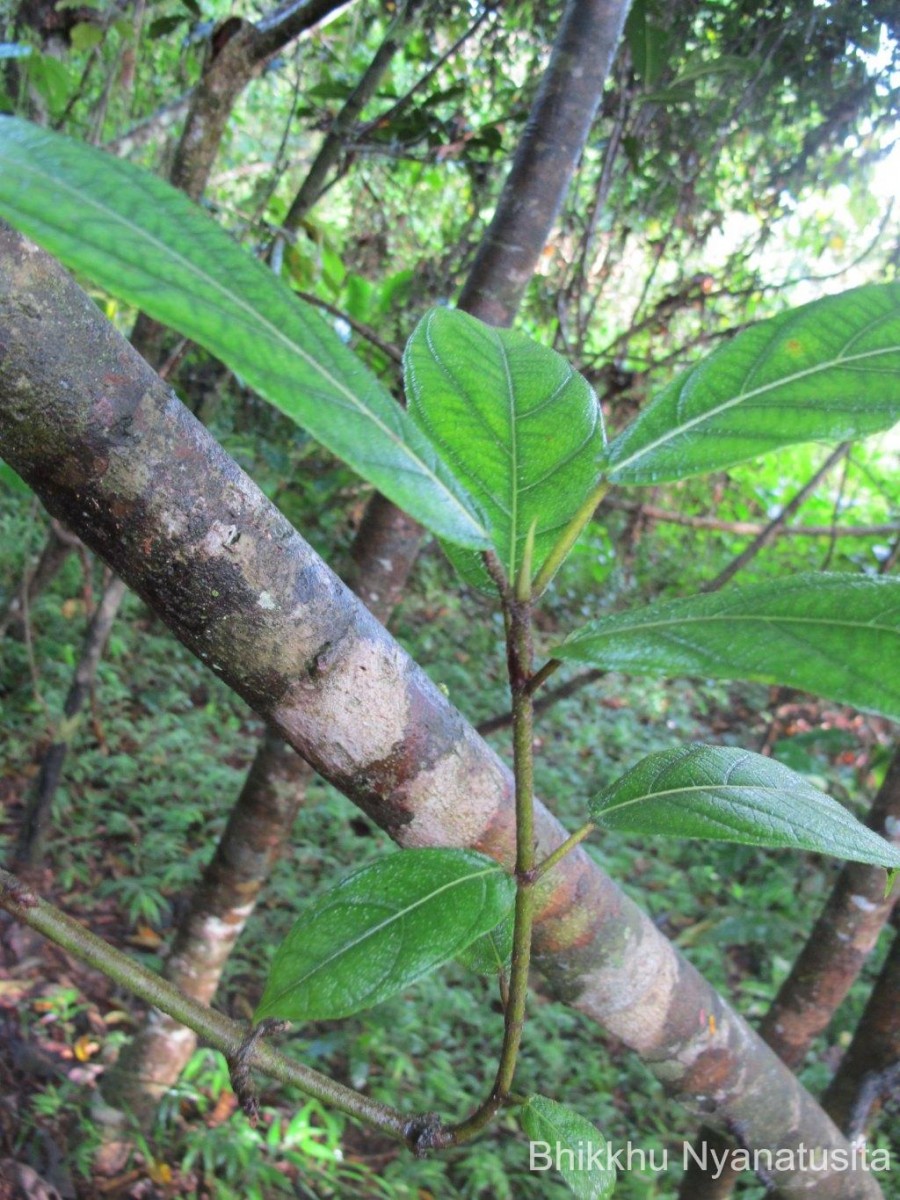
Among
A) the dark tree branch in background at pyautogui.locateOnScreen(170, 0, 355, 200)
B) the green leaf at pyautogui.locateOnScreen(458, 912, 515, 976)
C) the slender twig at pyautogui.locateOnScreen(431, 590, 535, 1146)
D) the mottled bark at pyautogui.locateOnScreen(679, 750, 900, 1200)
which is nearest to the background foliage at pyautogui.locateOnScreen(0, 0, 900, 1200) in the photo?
the dark tree branch in background at pyautogui.locateOnScreen(170, 0, 355, 200)

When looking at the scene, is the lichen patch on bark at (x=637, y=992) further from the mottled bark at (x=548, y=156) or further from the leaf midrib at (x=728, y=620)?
the mottled bark at (x=548, y=156)

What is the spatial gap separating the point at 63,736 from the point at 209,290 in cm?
240

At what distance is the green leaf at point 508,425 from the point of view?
1.61 feet

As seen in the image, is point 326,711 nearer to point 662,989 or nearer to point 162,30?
point 662,989

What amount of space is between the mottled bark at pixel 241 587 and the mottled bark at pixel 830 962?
798 mm

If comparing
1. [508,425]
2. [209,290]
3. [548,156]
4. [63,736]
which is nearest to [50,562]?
[63,736]

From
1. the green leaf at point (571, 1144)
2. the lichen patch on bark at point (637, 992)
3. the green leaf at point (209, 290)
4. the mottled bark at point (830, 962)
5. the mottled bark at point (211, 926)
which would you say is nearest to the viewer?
the green leaf at point (209, 290)

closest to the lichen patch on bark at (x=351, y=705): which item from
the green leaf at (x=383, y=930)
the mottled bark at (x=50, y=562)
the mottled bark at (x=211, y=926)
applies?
the green leaf at (x=383, y=930)

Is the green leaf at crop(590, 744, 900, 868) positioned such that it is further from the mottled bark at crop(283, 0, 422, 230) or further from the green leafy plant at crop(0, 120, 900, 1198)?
the mottled bark at crop(283, 0, 422, 230)

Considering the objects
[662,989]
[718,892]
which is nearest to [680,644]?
[662,989]

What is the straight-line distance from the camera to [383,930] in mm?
530

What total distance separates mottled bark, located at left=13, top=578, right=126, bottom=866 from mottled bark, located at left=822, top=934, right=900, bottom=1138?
6.38 ft

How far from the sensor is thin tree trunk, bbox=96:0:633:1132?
1.53 meters

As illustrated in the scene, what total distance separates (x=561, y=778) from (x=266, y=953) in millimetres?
1627
